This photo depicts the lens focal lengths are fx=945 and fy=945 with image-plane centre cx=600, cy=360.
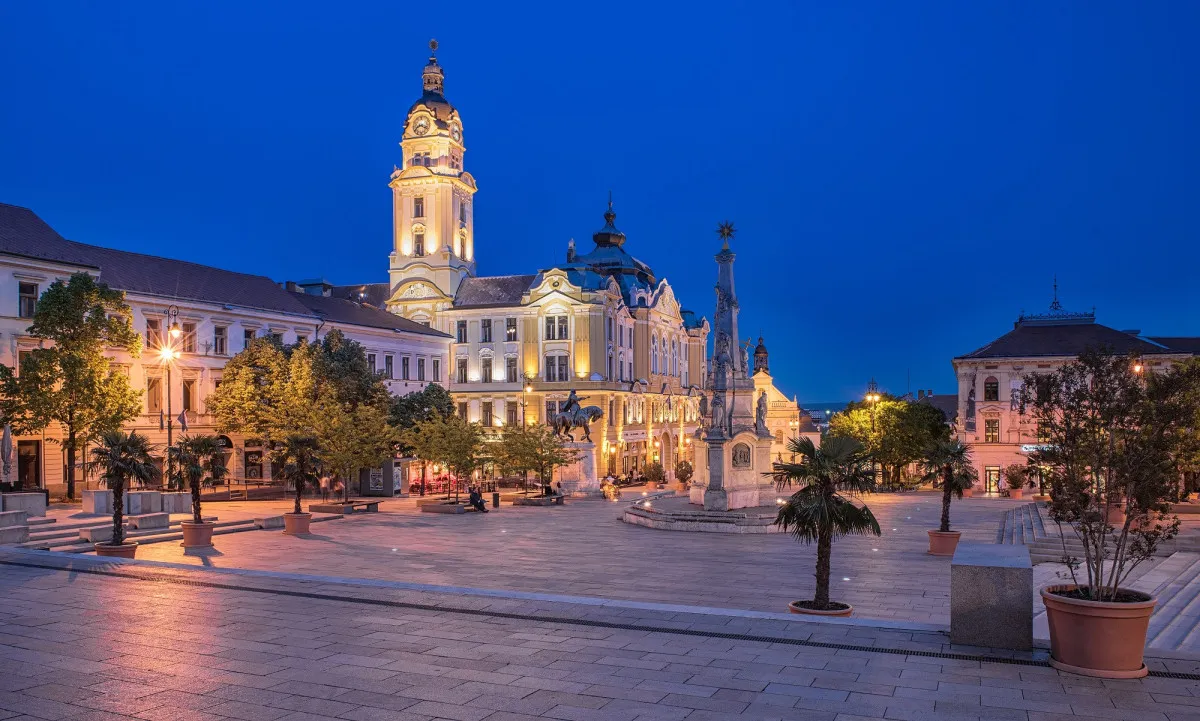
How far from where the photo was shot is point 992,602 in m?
10.7

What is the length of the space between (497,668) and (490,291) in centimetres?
7121

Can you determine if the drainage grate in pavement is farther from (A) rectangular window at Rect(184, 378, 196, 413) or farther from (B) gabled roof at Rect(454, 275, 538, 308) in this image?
(B) gabled roof at Rect(454, 275, 538, 308)

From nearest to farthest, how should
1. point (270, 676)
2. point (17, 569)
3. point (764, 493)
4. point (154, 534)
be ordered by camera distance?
point (270, 676)
point (17, 569)
point (154, 534)
point (764, 493)

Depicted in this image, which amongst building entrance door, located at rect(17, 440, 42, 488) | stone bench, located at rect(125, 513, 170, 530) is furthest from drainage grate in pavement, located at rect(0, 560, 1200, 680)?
building entrance door, located at rect(17, 440, 42, 488)

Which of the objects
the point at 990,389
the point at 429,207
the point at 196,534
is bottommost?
the point at 196,534

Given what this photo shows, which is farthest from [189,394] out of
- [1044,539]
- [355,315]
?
[1044,539]

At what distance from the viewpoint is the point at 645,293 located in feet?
280

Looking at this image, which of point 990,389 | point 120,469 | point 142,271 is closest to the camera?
point 120,469

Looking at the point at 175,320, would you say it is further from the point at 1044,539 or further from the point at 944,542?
the point at 1044,539

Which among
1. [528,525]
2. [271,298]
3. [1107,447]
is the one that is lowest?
[528,525]

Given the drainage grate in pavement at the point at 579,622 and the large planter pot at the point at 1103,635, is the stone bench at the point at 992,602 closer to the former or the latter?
the drainage grate in pavement at the point at 579,622

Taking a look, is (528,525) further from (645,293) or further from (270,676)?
(645,293)

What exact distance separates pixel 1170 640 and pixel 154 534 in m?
25.1

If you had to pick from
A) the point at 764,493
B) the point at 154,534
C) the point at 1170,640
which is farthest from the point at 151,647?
the point at 764,493
